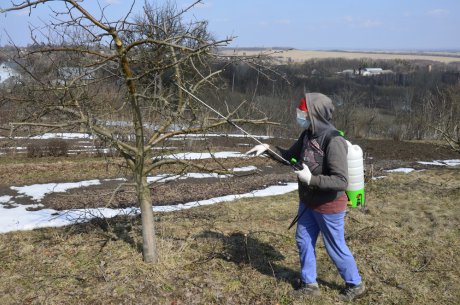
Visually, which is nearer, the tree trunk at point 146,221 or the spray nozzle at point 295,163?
the spray nozzle at point 295,163

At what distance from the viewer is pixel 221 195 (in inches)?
370

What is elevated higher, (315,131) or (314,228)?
(315,131)

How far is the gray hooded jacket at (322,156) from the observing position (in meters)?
3.43

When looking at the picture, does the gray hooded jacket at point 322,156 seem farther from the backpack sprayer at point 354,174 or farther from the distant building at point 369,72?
the distant building at point 369,72

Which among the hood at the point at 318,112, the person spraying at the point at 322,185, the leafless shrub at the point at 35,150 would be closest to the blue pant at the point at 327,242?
the person spraying at the point at 322,185

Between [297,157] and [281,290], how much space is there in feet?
4.25

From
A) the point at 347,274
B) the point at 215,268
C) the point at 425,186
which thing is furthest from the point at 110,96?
the point at 425,186

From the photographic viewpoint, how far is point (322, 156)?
11.7 feet

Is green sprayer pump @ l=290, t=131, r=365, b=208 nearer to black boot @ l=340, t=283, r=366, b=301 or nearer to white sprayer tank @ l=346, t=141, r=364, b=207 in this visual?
white sprayer tank @ l=346, t=141, r=364, b=207

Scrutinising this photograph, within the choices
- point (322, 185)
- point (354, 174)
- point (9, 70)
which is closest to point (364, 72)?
point (9, 70)

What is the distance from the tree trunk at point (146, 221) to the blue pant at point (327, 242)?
1.54m

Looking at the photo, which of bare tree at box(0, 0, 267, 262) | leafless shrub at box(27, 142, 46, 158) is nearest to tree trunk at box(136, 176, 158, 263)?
bare tree at box(0, 0, 267, 262)

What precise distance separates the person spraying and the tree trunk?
154 centimetres

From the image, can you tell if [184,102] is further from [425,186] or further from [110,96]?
[425,186]
